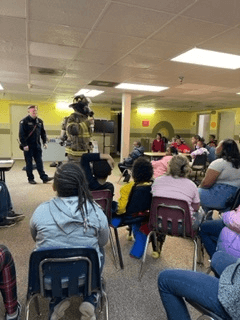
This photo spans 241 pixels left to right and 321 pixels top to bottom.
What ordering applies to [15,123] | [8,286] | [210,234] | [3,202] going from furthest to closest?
[15,123] < [3,202] < [210,234] < [8,286]

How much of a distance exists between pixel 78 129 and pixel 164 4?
1504 millimetres

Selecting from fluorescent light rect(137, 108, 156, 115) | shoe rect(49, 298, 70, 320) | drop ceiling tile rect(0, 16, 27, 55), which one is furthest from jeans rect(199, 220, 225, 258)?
fluorescent light rect(137, 108, 156, 115)

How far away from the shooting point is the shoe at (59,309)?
101cm

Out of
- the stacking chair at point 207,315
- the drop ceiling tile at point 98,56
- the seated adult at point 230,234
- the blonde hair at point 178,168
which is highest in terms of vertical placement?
the drop ceiling tile at point 98,56

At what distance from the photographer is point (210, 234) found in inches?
81.7

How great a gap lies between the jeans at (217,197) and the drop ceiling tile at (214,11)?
151 centimetres

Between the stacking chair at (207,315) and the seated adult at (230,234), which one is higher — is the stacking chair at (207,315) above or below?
below

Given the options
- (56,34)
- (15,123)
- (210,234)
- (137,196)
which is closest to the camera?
(210,234)

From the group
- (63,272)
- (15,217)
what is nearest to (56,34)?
(15,217)

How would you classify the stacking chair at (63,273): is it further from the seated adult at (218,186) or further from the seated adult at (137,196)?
the seated adult at (218,186)

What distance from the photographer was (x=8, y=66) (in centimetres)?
413

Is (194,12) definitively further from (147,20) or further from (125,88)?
(125,88)

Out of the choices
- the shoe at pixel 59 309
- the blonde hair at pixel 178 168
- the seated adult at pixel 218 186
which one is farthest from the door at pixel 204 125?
the shoe at pixel 59 309

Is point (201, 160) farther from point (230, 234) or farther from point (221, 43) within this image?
point (230, 234)
